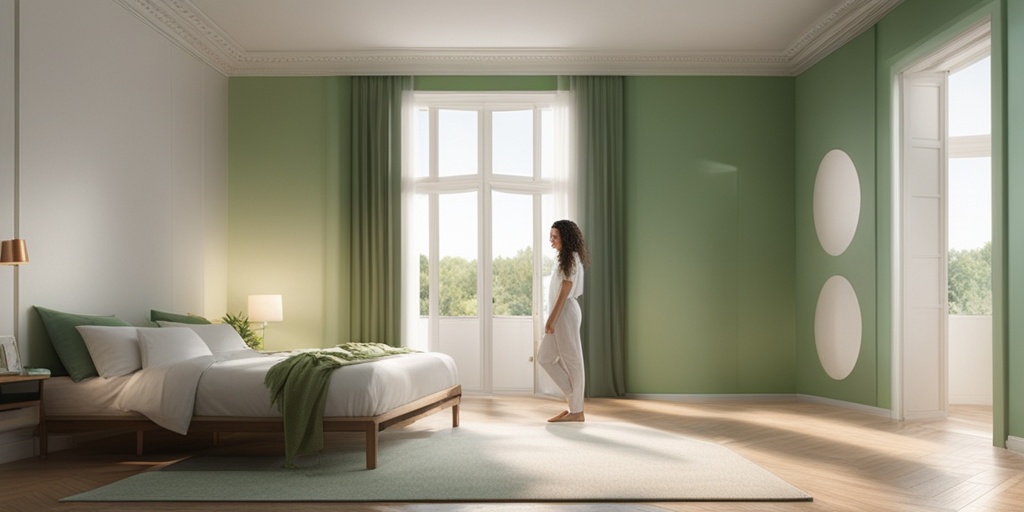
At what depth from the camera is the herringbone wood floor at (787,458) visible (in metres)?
4.05

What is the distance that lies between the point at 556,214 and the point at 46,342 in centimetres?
512

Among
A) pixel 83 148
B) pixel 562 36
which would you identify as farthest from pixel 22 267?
pixel 562 36

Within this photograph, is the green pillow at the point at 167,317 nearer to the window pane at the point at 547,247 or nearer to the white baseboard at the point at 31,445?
the white baseboard at the point at 31,445

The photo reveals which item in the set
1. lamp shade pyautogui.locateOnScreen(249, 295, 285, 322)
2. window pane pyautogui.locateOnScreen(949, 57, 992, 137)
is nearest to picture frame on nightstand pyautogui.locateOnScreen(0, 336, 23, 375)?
lamp shade pyautogui.locateOnScreen(249, 295, 285, 322)

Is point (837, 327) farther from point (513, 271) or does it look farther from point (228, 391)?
point (228, 391)

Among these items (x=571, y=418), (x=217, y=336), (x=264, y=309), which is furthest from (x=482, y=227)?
(x=217, y=336)

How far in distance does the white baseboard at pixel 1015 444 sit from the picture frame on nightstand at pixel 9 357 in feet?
20.7

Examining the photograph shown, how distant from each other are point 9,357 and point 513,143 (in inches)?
219

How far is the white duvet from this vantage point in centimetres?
495

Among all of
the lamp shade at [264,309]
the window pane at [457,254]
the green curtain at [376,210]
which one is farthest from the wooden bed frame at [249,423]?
the window pane at [457,254]

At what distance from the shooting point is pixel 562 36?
852 centimetres

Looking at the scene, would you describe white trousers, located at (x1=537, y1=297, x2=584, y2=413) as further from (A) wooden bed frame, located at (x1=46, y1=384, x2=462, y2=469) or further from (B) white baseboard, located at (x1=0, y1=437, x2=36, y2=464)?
(B) white baseboard, located at (x1=0, y1=437, x2=36, y2=464)

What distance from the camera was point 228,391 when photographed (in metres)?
5.09

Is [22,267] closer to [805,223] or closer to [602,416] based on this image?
[602,416]
